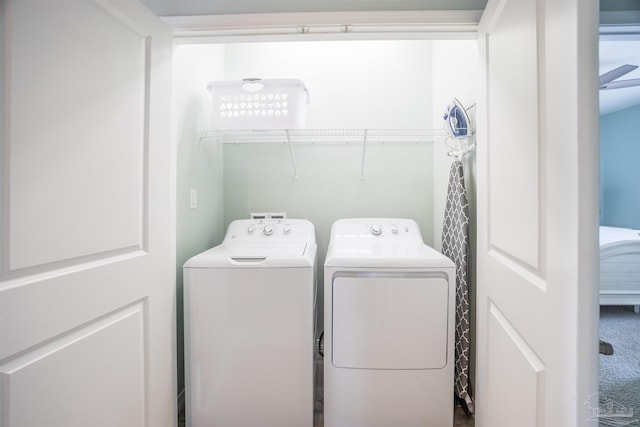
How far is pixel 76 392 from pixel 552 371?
1406mm

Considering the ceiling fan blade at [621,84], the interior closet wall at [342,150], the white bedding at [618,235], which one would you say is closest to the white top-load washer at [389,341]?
the white bedding at [618,235]

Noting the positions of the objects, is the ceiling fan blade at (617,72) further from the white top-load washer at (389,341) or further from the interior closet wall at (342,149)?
the interior closet wall at (342,149)

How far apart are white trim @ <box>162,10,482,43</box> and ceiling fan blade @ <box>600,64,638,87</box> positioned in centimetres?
57

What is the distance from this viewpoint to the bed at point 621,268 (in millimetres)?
929

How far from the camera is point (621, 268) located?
1.00m

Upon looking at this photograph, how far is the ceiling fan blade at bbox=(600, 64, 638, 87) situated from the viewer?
86cm

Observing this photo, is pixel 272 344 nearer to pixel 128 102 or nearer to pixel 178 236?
pixel 178 236

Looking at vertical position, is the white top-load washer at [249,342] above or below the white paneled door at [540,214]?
below

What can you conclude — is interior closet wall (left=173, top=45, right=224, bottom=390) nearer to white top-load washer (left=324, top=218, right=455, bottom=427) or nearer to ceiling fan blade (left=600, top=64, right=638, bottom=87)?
white top-load washer (left=324, top=218, right=455, bottom=427)

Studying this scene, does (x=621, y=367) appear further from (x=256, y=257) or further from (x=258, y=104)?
(x=258, y=104)

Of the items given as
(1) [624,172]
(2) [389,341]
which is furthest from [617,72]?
(2) [389,341]

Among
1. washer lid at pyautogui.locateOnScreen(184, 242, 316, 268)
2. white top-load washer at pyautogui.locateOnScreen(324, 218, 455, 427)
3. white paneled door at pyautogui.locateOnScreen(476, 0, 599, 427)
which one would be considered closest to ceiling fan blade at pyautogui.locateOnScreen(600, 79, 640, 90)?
white paneled door at pyautogui.locateOnScreen(476, 0, 599, 427)

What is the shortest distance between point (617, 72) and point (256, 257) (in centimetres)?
168

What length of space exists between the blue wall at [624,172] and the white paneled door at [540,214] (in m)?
0.28
